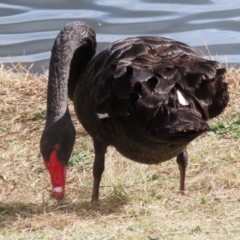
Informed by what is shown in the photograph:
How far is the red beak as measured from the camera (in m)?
3.97

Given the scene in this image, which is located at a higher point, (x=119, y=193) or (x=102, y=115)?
(x=102, y=115)

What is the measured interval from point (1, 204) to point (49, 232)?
779 millimetres

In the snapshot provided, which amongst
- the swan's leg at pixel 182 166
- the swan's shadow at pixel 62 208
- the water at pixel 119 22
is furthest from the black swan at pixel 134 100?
the water at pixel 119 22

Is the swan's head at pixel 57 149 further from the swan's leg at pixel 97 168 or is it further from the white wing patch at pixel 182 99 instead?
the white wing patch at pixel 182 99

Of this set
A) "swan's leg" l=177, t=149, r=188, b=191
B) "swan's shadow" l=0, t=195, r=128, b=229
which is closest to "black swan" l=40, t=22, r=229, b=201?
"swan's leg" l=177, t=149, r=188, b=191

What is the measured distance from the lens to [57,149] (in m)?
3.97

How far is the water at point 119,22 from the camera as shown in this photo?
835 cm

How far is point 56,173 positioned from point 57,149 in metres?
0.14

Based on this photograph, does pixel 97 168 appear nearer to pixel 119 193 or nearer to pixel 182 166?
pixel 119 193

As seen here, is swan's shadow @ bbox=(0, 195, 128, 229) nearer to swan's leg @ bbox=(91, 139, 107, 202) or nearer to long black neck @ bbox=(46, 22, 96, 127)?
swan's leg @ bbox=(91, 139, 107, 202)

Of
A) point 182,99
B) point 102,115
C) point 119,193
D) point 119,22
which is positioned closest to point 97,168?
point 119,193

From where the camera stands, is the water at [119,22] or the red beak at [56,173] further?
the water at [119,22]

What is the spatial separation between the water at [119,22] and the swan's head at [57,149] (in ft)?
13.2

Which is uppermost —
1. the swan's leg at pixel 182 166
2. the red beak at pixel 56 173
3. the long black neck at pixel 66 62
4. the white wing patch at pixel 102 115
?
the long black neck at pixel 66 62
